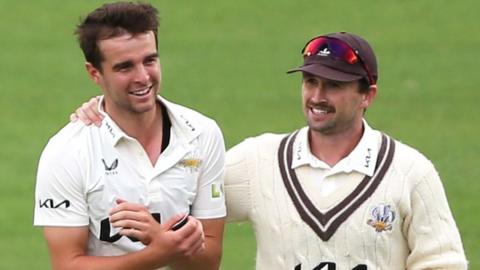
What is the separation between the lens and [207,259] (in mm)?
8461

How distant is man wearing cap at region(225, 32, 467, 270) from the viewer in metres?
8.41

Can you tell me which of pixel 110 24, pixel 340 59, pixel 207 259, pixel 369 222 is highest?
pixel 110 24

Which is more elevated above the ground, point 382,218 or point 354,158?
point 354,158

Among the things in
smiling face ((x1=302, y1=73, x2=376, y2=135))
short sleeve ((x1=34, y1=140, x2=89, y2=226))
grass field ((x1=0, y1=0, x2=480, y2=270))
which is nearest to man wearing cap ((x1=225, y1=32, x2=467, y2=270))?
smiling face ((x1=302, y1=73, x2=376, y2=135))

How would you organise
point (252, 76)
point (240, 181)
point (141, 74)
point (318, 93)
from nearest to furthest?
point (141, 74) → point (318, 93) → point (240, 181) → point (252, 76)

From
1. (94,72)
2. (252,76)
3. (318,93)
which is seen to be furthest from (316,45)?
(252,76)

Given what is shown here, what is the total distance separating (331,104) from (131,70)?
94 centimetres

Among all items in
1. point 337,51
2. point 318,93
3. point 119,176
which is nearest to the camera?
point 119,176

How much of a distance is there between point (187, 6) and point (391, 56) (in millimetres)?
3026

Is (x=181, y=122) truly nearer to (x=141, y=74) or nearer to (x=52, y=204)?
(x=141, y=74)

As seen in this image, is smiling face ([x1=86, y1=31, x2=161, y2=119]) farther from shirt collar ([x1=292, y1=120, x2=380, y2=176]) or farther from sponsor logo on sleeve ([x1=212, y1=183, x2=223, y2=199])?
shirt collar ([x1=292, y1=120, x2=380, y2=176])

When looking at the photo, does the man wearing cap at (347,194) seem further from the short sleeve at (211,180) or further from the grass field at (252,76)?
the grass field at (252,76)

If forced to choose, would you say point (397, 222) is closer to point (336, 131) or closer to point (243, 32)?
point (336, 131)

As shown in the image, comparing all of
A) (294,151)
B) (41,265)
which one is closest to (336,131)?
(294,151)
